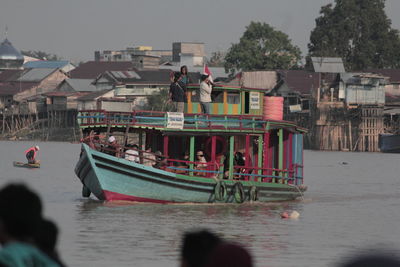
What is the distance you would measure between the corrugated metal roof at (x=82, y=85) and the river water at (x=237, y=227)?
61.8m

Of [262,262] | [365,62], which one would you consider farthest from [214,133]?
[365,62]

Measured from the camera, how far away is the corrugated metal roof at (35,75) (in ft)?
338

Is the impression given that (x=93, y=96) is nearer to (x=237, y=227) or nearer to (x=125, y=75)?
(x=125, y=75)

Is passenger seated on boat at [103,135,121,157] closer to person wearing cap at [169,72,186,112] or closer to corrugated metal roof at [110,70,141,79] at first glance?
person wearing cap at [169,72,186,112]

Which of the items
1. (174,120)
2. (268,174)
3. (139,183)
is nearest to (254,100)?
(268,174)

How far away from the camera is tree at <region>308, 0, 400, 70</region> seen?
3787 inches

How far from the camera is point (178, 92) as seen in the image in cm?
2205

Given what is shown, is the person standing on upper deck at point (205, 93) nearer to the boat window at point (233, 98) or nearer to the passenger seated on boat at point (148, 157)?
the boat window at point (233, 98)

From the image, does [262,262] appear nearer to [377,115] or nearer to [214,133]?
[214,133]

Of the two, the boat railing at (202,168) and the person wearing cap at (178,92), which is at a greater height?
the person wearing cap at (178,92)

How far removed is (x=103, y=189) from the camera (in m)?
20.8

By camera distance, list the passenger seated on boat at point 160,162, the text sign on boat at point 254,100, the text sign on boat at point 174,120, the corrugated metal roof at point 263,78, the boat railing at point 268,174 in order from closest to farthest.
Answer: the passenger seated on boat at point 160,162
the text sign on boat at point 174,120
the boat railing at point 268,174
the text sign on boat at point 254,100
the corrugated metal roof at point 263,78

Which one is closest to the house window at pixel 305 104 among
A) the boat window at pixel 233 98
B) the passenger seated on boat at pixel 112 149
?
the boat window at pixel 233 98

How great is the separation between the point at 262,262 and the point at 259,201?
8.69 meters
